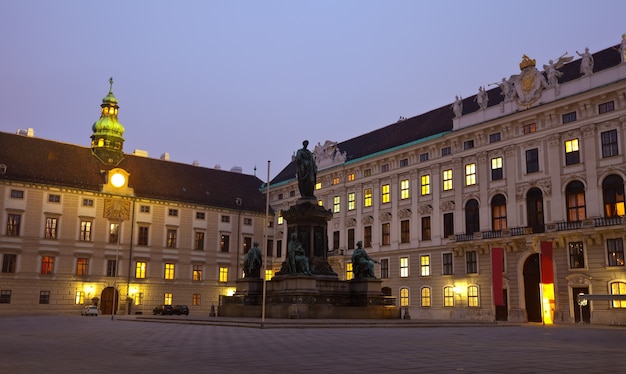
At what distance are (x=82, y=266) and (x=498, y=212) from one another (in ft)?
123

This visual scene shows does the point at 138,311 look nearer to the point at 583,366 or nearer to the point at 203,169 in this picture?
the point at 203,169

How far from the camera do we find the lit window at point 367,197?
56.8 metres

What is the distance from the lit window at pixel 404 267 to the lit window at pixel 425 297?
95.9 inches

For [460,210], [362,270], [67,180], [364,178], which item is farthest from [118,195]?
[362,270]

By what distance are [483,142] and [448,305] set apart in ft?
42.8

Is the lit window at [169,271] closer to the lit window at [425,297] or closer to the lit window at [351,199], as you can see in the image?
the lit window at [351,199]

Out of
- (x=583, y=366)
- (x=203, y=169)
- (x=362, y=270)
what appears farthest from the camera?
(x=203, y=169)

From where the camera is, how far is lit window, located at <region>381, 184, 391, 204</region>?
54969 millimetres

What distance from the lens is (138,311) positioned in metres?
58.1

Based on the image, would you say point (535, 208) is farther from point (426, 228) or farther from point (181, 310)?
point (181, 310)

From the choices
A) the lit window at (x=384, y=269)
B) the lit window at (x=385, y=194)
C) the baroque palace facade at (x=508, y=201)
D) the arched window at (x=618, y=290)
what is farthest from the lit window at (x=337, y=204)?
the arched window at (x=618, y=290)

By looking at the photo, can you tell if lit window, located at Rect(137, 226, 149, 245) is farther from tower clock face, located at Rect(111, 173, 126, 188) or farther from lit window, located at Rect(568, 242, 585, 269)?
lit window, located at Rect(568, 242, 585, 269)

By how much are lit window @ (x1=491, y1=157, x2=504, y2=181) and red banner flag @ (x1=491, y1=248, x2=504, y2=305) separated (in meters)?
5.62

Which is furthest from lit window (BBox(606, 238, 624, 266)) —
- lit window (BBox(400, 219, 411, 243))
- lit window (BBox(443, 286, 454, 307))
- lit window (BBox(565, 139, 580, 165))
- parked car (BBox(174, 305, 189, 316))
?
parked car (BBox(174, 305, 189, 316))
